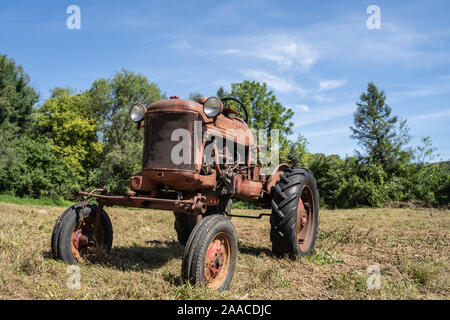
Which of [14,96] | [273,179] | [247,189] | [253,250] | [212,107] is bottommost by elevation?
[253,250]

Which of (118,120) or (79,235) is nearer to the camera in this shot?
(79,235)

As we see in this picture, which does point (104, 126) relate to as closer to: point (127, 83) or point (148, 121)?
point (127, 83)

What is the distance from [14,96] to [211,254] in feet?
99.4

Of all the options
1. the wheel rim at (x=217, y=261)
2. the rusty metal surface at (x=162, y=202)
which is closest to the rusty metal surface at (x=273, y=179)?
the rusty metal surface at (x=162, y=202)

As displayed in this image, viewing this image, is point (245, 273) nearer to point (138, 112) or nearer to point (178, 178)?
point (178, 178)

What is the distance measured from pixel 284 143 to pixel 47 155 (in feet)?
66.3

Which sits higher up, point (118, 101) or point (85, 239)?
point (118, 101)

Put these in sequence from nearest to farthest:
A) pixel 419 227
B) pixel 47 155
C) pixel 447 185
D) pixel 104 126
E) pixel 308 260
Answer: pixel 308 260
pixel 419 227
pixel 447 185
pixel 47 155
pixel 104 126

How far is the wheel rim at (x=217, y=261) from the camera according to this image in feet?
12.4

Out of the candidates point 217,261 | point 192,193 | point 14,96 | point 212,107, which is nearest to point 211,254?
point 217,261

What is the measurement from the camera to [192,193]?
15.9ft

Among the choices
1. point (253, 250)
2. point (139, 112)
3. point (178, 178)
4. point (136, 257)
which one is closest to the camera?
point (178, 178)
